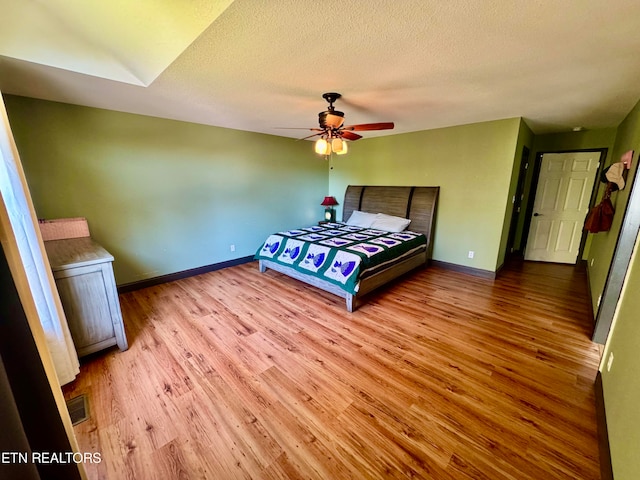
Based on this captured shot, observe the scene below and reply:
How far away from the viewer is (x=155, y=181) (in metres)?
3.40

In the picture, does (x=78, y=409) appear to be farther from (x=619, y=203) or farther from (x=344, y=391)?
(x=619, y=203)

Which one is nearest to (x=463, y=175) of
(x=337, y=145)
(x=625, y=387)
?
(x=337, y=145)

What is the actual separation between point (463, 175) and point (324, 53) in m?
3.08

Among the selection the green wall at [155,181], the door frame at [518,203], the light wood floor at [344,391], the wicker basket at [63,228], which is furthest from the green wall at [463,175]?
the wicker basket at [63,228]

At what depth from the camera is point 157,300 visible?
3.11 metres

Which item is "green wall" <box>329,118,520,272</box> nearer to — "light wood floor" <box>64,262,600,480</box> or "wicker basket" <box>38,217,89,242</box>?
"light wood floor" <box>64,262,600,480</box>

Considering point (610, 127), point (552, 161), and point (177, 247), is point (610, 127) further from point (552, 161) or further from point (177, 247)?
point (177, 247)

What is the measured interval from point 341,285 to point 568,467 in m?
2.01

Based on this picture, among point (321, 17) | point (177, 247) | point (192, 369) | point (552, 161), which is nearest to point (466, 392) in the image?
point (192, 369)

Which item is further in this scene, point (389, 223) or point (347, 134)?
point (389, 223)

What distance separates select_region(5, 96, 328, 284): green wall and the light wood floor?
92 cm

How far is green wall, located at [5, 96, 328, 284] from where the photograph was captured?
2.70m

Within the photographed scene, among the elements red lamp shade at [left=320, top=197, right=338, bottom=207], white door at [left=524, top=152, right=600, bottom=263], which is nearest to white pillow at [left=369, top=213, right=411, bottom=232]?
red lamp shade at [left=320, top=197, right=338, bottom=207]

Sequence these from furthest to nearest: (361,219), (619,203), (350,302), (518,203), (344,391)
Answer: (361,219) → (518,203) → (350,302) → (619,203) → (344,391)
